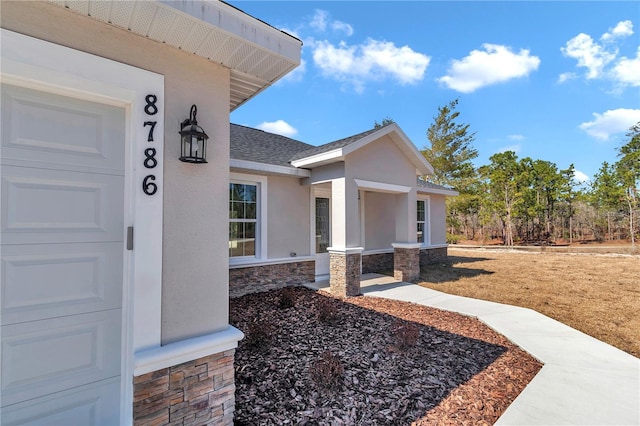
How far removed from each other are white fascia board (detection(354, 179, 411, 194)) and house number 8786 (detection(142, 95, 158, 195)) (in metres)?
6.05

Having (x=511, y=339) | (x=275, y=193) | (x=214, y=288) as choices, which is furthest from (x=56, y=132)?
(x=511, y=339)

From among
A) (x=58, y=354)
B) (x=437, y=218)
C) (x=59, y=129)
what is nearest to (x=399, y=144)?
(x=437, y=218)

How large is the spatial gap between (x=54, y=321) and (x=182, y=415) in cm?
128

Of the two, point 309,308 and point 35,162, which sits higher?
point 35,162

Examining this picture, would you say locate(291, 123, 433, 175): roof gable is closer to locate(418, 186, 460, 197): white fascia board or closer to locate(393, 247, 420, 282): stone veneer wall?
locate(418, 186, 460, 197): white fascia board

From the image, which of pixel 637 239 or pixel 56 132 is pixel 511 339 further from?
pixel 637 239

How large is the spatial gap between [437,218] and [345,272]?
8078 millimetres

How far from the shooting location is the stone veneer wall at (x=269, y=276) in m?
7.32

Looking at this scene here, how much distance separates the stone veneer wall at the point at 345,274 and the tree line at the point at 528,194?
2189 cm

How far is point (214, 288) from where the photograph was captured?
103 inches

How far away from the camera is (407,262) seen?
9.34 metres

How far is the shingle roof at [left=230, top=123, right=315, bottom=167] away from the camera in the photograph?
26.1ft

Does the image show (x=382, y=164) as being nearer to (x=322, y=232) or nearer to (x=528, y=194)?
(x=322, y=232)

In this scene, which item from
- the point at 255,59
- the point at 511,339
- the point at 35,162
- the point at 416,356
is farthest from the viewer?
the point at 511,339
